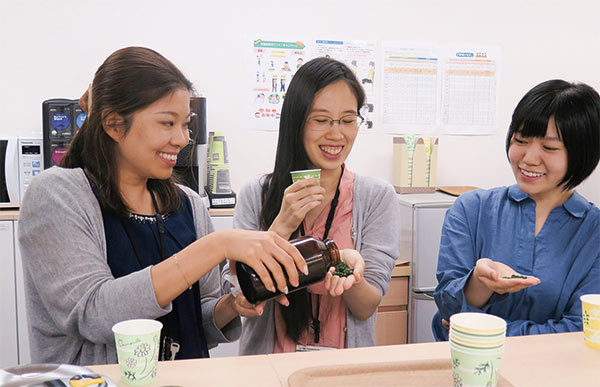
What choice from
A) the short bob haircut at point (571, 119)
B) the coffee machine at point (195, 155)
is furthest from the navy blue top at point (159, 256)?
the coffee machine at point (195, 155)

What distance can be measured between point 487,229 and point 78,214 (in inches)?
47.8

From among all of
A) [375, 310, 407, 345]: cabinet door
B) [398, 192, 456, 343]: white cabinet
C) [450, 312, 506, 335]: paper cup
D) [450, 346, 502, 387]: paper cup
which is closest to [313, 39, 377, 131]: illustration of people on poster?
[398, 192, 456, 343]: white cabinet

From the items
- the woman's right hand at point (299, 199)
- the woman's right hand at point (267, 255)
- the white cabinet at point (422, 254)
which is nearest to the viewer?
the woman's right hand at point (267, 255)

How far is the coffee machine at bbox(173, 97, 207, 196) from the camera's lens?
2738mm

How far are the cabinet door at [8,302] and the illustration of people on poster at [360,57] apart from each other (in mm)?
1998

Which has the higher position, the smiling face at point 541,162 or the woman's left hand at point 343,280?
the smiling face at point 541,162

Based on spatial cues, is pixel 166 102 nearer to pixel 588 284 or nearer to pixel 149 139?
pixel 149 139

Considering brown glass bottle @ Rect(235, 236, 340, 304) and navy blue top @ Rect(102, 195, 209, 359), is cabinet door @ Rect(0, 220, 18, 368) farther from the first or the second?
brown glass bottle @ Rect(235, 236, 340, 304)

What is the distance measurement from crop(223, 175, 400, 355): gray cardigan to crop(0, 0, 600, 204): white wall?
63.3 inches

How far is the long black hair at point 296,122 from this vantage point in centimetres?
164

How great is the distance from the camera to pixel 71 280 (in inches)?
46.9

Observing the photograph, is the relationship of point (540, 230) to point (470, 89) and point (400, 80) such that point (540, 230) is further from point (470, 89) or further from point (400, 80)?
point (470, 89)

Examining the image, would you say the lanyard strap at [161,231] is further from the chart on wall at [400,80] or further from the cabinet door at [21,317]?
the chart on wall at [400,80]

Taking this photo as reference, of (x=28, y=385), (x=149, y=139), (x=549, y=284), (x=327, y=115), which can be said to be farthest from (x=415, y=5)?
(x=28, y=385)
